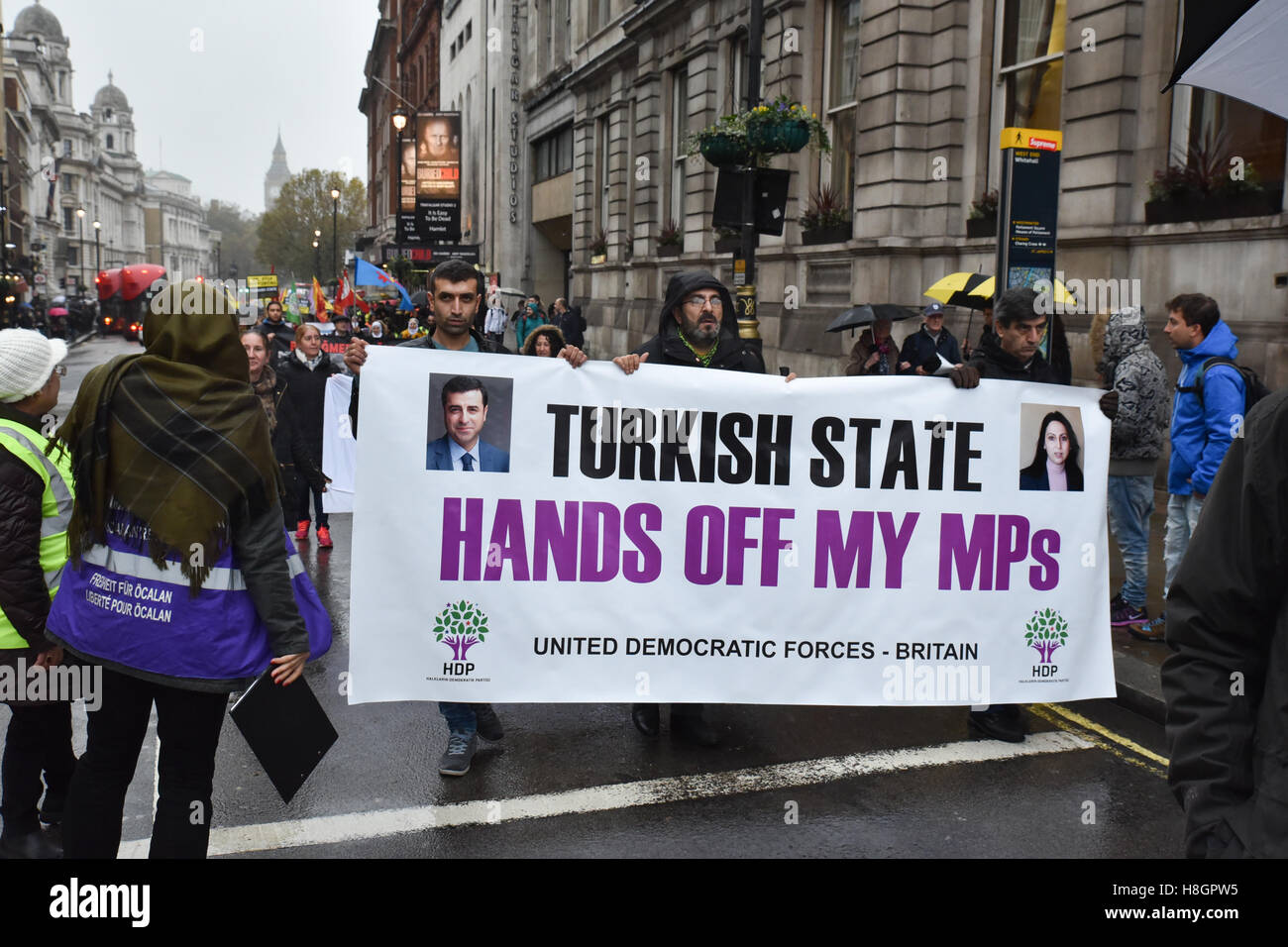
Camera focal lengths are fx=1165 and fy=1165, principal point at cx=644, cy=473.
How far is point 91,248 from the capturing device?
468ft

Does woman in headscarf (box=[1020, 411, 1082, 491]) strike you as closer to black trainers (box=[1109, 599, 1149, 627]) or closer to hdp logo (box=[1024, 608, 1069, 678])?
hdp logo (box=[1024, 608, 1069, 678])

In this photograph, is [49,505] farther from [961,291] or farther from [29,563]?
[961,291]

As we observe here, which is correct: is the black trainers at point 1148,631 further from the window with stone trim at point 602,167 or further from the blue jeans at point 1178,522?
the window with stone trim at point 602,167

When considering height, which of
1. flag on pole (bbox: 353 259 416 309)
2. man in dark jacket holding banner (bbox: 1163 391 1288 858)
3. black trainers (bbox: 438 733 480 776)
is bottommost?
black trainers (bbox: 438 733 480 776)

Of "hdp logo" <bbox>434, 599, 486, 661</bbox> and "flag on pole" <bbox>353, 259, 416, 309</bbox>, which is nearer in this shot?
"hdp logo" <bbox>434, 599, 486, 661</bbox>

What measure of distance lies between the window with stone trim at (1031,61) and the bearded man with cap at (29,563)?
521 inches

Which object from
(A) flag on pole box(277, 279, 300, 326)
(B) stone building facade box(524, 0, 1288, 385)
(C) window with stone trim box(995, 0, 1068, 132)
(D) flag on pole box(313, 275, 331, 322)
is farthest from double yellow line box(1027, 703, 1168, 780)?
(D) flag on pole box(313, 275, 331, 322)

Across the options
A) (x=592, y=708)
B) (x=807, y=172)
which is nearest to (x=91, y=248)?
(x=807, y=172)

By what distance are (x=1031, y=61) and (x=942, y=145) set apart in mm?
1929

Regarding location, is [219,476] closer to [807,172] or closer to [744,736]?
[744,736]

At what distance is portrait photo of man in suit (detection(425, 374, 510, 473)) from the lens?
16.5 feet

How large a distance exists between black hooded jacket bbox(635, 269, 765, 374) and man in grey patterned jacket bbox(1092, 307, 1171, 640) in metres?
2.86

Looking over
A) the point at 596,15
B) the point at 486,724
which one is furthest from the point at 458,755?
the point at 596,15

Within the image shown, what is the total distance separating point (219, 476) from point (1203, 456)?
18.4 feet
